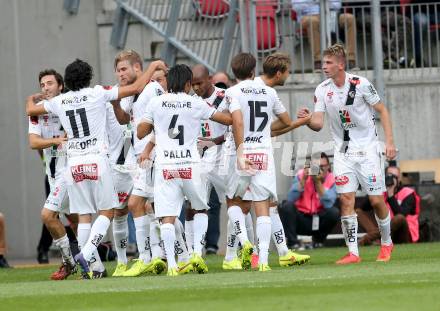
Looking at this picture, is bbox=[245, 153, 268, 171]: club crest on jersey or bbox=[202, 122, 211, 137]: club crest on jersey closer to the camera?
bbox=[245, 153, 268, 171]: club crest on jersey

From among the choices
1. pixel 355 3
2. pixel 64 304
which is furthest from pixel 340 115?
pixel 355 3

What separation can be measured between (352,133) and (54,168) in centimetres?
327

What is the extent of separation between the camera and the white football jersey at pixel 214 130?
606 inches

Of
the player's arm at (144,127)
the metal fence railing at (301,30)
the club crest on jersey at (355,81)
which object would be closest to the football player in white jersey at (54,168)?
the player's arm at (144,127)

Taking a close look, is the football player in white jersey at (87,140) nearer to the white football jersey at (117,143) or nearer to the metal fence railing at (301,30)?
the white football jersey at (117,143)

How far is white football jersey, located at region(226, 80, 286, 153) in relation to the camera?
1414cm

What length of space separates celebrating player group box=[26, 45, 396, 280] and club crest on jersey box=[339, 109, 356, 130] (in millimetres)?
13

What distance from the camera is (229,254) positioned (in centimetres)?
1524

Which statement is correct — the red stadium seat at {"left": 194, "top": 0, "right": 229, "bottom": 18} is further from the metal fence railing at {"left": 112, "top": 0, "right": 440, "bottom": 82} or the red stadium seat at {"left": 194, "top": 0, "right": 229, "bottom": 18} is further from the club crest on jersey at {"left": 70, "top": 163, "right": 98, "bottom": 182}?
the club crest on jersey at {"left": 70, "top": 163, "right": 98, "bottom": 182}

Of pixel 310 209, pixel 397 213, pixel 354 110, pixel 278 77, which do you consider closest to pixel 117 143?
pixel 278 77

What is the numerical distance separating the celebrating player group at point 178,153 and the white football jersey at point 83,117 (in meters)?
0.01

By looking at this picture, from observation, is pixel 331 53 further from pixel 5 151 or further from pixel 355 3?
pixel 5 151

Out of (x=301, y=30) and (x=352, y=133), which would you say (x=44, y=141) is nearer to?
(x=352, y=133)

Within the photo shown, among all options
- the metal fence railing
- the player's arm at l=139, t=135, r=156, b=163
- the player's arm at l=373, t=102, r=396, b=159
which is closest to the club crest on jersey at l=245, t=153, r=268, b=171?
the player's arm at l=139, t=135, r=156, b=163
